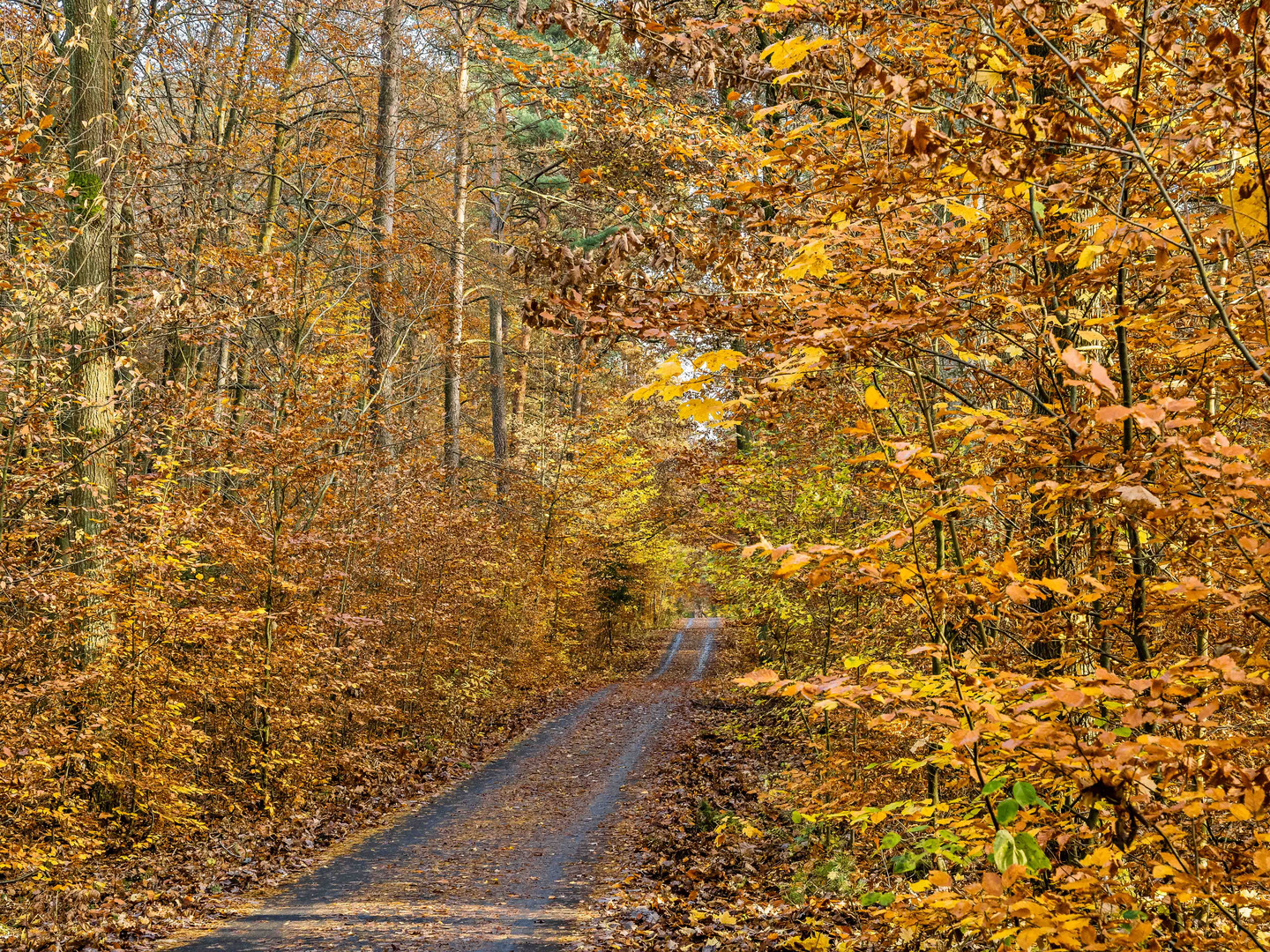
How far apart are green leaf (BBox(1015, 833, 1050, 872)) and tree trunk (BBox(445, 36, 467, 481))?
1641 centimetres

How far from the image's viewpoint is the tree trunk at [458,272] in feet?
60.7

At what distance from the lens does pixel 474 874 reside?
336 inches

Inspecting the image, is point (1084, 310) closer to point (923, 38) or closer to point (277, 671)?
point (923, 38)

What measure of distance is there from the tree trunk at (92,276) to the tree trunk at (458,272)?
884 centimetres

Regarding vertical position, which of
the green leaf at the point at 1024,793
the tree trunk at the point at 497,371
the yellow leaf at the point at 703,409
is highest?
the tree trunk at the point at 497,371

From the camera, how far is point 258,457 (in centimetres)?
1023

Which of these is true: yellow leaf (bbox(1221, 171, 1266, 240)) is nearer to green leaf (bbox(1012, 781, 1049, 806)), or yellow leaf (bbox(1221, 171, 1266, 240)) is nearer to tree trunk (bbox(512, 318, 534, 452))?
green leaf (bbox(1012, 781, 1049, 806))

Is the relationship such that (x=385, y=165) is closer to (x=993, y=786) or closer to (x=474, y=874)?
(x=474, y=874)

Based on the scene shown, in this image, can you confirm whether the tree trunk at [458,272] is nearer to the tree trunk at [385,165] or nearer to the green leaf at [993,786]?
the tree trunk at [385,165]

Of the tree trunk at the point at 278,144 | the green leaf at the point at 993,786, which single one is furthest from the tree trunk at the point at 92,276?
the green leaf at the point at 993,786

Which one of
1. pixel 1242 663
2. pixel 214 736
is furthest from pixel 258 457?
pixel 1242 663

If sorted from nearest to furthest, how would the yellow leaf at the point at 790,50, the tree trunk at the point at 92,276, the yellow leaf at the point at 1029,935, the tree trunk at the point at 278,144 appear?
1. the yellow leaf at the point at 1029,935
2. the yellow leaf at the point at 790,50
3. the tree trunk at the point at 92,276
4. the tree trunk at the point at 278,144

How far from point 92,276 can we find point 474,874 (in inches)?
298

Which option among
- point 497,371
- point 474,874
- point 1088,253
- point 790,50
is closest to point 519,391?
point 497,371
